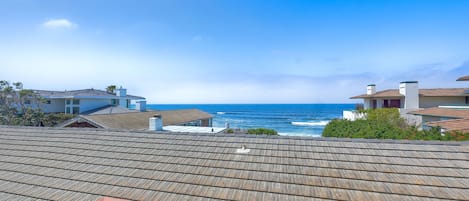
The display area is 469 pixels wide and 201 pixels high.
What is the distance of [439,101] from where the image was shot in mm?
23938

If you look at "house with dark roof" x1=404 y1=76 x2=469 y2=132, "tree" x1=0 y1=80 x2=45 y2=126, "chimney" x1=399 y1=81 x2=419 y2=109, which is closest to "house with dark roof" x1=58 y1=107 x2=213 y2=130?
"tree" x1=0 y1=80 x2=45 y2=126

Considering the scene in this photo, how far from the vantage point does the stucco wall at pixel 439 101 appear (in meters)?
23.0

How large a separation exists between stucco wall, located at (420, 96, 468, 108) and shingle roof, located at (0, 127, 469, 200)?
23.8 meters

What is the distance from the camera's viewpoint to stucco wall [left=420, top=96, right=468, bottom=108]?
905 inches

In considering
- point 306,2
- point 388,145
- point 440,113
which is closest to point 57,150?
point 388,145

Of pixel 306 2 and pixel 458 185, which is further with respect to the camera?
pixel 306 2

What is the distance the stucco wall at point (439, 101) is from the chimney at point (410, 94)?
1733 mm

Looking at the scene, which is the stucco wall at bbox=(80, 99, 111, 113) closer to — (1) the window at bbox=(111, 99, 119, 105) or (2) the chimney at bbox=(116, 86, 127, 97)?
(1) the window at bbox=(111, 99, 119, 105)

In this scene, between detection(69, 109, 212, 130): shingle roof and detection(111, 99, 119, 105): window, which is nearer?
detection(69, 109, 212, 130): shingle roof

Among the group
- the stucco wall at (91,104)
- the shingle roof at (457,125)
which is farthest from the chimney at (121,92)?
the shingle roof at (457,125)

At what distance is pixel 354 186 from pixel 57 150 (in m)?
9.31

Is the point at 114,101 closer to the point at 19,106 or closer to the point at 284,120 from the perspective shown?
the point at 19,106

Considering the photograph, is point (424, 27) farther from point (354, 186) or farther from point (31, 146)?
point (31, 146)

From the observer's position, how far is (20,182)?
5.92m
